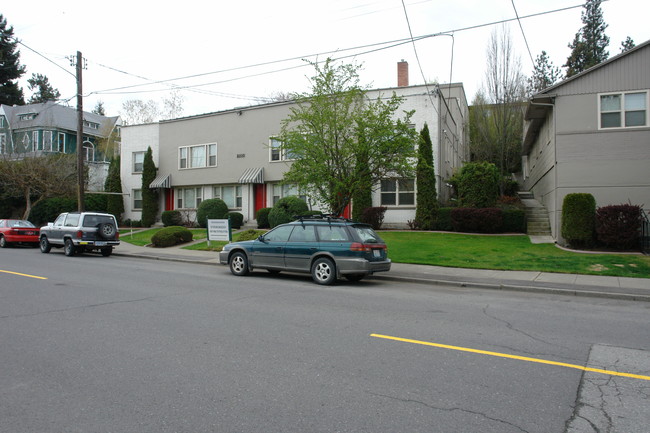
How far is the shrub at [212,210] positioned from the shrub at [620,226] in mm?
19707

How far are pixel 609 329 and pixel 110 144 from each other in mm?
52775

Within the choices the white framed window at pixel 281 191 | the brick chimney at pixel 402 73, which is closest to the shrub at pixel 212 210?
the white framed window at pixel 281 191

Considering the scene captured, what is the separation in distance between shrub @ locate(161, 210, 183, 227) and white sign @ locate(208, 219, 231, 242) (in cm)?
1221

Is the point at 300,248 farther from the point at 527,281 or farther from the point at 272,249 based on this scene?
the point at 527,281

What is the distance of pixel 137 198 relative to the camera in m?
34.1

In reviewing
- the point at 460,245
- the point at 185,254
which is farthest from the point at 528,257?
the point at 185,254

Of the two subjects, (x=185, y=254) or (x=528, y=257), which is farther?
(x=185, y=254)

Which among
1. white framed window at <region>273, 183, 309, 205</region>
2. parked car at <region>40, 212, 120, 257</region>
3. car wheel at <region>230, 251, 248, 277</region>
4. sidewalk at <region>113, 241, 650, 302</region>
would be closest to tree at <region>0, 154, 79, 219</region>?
parked car at <region>40, 212, 120, 257</region>

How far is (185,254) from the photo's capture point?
18.8 metres

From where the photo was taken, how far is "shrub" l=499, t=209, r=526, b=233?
20.5 metres

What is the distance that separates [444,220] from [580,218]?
678 cm

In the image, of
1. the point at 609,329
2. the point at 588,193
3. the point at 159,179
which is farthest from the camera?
the point at 159,179

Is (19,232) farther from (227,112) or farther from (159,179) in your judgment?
(227,112)

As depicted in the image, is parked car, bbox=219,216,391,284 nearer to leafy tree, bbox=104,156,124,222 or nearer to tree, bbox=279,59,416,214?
tree, bbox=279,59,416,214
